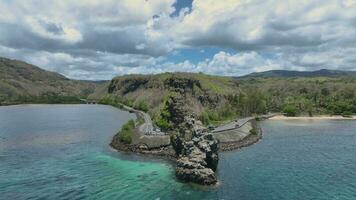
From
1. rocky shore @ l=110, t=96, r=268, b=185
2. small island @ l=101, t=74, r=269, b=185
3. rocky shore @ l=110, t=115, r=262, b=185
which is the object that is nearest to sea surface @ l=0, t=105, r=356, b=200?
rocky shore @ l=110, t=115, r=262, b=185

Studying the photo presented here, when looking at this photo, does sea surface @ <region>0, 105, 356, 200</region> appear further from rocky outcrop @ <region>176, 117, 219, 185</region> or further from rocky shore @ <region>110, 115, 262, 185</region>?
rocky shore @ <region>110, 115, 262, 185</region>

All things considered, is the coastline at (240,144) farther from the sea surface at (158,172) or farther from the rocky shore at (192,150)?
the sea surface at (158,172)

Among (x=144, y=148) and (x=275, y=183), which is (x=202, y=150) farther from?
(x=144, y=148)

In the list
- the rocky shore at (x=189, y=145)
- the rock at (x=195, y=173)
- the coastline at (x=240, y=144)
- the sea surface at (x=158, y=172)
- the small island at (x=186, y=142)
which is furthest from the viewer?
the coastline at (x=240, y=144)

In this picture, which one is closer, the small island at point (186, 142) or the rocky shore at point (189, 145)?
the rocky shore at point (189, 145)

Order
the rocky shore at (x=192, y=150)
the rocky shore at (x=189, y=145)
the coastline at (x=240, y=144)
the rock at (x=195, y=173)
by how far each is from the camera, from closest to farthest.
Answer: the rock at (x=195, y=173)
the rocky shore at (x=192, y=150)
the rocky shore at (x=189, y=145)
the coastline at (x=240, y=144)

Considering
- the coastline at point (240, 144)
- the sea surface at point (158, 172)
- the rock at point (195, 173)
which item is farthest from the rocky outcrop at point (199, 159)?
the coastline at point (240, 144)
